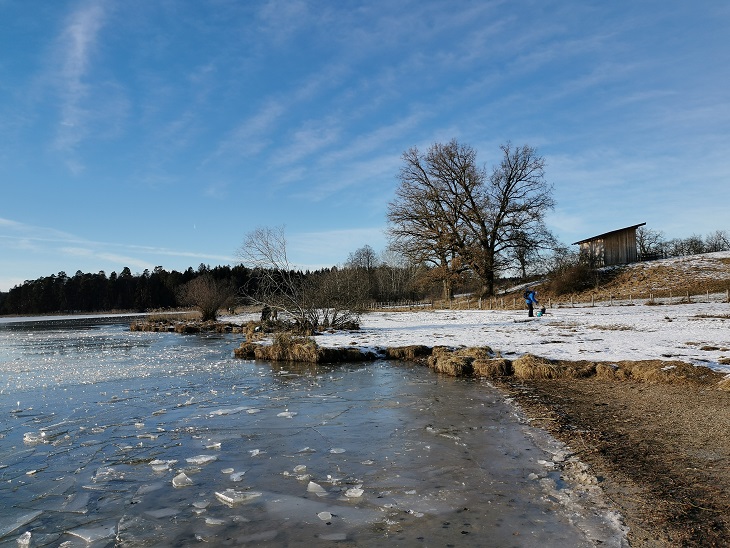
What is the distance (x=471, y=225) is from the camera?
37156mm

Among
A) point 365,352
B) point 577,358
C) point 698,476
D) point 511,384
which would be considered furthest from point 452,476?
point 365,352

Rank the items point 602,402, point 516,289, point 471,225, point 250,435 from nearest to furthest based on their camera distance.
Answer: point 250,435 → point 602,402 → point 471,225 → point 516,289

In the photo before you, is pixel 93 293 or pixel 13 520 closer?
pixel 13 520

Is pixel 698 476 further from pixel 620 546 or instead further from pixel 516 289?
pixel 516 289

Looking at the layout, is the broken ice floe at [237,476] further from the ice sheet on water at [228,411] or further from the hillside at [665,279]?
the hillside at [665,279]

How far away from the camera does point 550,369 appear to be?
10406 millimetres

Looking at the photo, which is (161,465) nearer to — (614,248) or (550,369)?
(550,369)

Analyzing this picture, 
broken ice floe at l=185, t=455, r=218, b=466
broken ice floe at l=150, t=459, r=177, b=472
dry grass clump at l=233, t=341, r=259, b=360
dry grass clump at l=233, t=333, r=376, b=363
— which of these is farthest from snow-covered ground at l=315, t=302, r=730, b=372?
broken ice floe at l=150, t=459, r=177, b=472

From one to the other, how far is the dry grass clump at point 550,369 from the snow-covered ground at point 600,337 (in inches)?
29.5

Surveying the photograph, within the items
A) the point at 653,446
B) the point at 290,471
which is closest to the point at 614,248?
the point at 653,446

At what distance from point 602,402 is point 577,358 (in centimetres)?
349

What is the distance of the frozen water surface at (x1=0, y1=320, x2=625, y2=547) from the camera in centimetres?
387

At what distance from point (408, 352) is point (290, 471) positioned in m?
9.59

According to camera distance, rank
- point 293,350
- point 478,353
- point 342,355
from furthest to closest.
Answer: point 293,350 < point 342,355 < point 478,353
